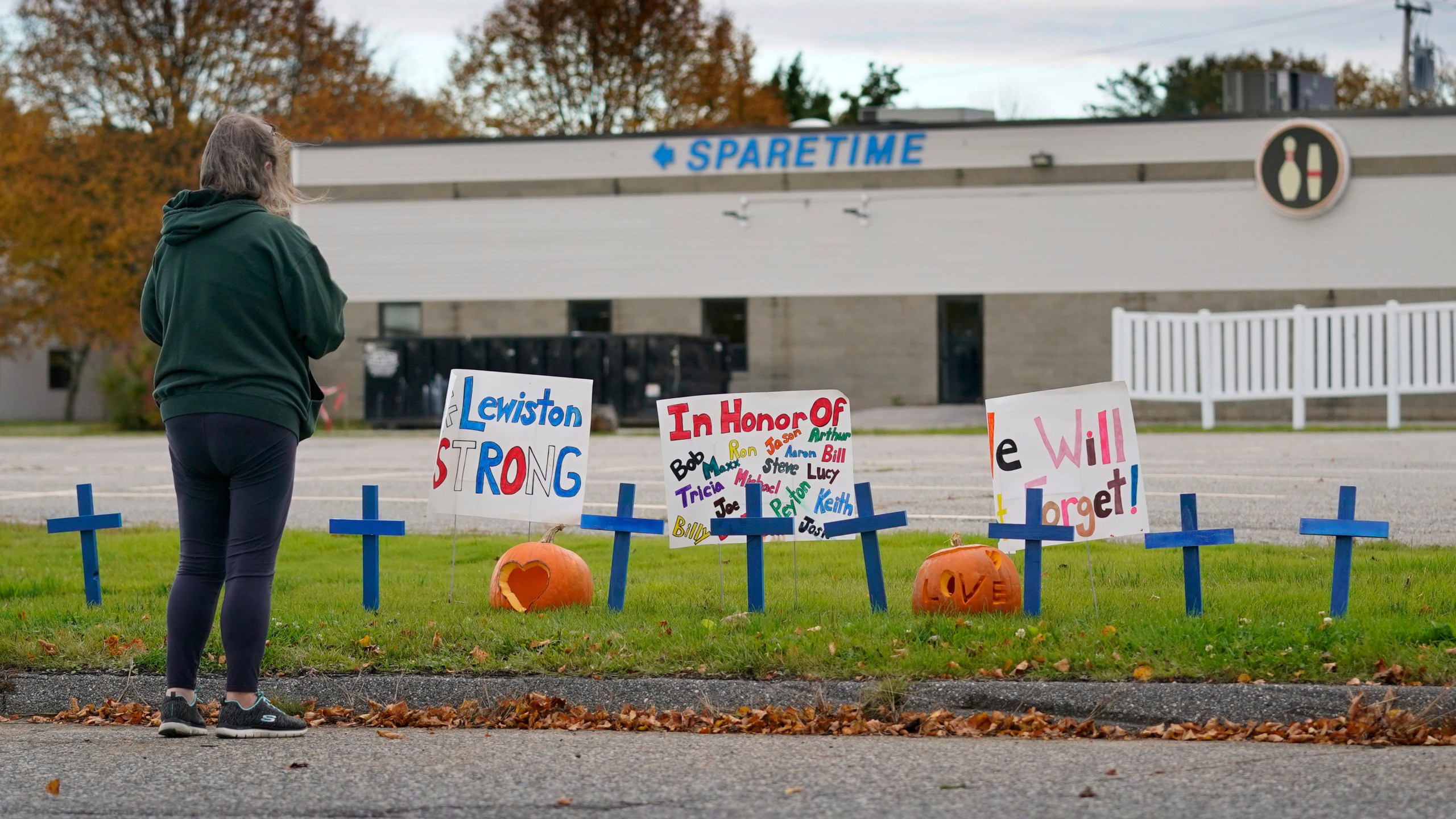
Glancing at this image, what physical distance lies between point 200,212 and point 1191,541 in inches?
169

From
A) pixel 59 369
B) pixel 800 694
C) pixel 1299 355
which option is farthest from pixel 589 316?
pixel 59 369

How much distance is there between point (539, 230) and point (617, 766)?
29.4m

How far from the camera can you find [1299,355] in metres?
25.0

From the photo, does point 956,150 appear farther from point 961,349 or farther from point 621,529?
point 621,529

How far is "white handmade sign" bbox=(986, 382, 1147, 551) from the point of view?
6859mm

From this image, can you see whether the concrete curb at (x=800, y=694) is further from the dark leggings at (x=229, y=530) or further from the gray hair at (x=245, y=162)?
the gray hair at (x=245, y=162)

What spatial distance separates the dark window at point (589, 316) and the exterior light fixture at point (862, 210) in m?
5.73

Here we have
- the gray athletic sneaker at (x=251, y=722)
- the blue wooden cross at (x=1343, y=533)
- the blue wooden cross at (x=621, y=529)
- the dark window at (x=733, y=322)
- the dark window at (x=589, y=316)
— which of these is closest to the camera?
the gray athletic sneaker at (x=251, y=722)

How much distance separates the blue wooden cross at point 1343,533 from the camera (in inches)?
255

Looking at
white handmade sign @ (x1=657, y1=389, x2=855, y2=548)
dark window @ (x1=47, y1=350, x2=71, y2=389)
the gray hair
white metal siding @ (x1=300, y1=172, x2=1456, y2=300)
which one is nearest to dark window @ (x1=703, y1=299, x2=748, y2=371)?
white metal siding @ (x1=300, y1=172, x2=1456, y2=300)

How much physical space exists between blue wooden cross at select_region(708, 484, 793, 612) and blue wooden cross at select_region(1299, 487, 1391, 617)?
7.57 feet

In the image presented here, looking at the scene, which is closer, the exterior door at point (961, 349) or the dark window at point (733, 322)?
the exterior door at point (961, 349)

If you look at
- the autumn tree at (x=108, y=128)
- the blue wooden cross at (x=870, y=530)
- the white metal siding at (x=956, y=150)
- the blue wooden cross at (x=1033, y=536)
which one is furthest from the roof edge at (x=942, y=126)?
the blue wooden cross at (x=1033, y=536)

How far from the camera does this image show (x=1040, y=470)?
691 centimetres
